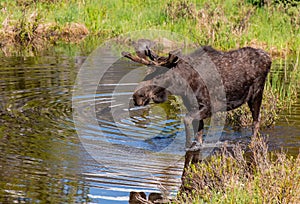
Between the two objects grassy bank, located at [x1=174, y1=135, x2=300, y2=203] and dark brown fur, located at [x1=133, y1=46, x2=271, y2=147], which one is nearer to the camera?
grassy bank, located at [x1=174, y1=135, x2=300, y2=203]

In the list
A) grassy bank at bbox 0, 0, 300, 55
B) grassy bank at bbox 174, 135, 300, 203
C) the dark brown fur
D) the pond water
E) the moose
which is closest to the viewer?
grassy bank at bbox 174, 135, 300, 203

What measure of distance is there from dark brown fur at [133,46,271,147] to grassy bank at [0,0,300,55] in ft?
26.0

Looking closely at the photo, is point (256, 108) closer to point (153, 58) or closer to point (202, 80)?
point (202, 80)

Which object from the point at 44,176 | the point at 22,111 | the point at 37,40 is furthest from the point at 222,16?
the point at 44,176

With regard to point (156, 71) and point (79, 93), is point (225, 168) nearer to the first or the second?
point (156, 71)

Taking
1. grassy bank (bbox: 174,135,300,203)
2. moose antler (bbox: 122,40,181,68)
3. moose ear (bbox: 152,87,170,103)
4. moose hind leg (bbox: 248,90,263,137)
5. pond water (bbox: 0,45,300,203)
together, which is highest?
moose antler (bbox: 122,40,181,68)

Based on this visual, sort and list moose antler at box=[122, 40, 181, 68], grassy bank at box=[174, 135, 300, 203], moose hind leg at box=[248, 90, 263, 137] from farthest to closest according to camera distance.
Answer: moose hind leg at box=[248, 90, 263, 137], moose antler at box=[122, 40, 181, 68], grassy bank at box=[174, 135, 300, 203]

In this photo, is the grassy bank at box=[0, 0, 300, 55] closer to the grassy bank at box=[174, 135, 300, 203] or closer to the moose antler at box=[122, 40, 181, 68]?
the moose antler at box=[122, 40, 181, 68]

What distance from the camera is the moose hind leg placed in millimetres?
9836

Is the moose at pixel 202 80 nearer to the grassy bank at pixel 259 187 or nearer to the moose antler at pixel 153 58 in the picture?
the moose antler at pixel 153 58

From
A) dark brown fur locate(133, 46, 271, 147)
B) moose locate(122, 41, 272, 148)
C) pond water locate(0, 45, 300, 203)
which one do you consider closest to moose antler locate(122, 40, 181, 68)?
moose locate(122, 41, 272, 148)

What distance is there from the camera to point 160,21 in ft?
67.3

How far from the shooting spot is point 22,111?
11102 millimetres

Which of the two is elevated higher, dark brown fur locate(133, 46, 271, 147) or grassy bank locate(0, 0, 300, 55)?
dark brown fur locate(133, 46, 271, 147)
